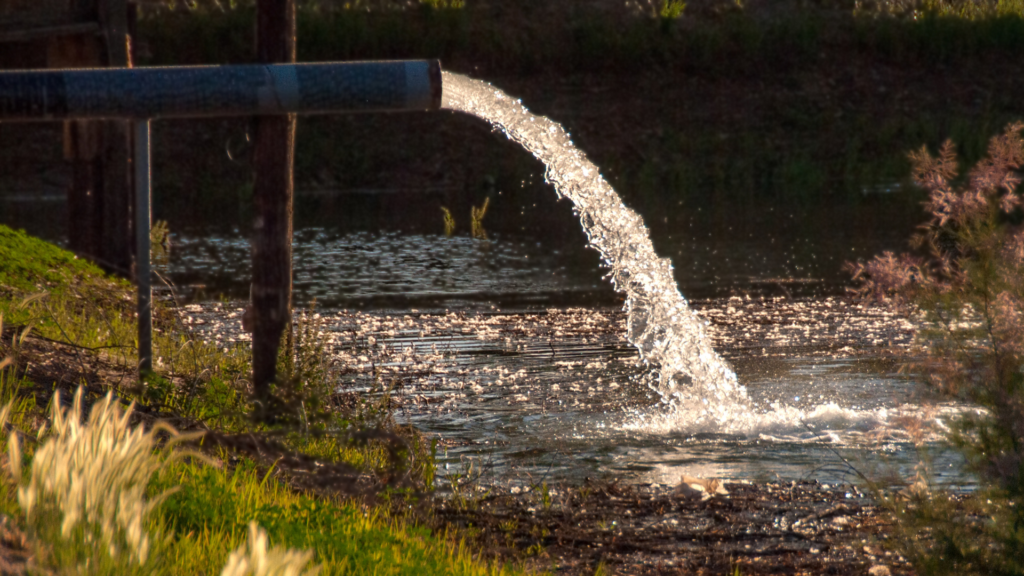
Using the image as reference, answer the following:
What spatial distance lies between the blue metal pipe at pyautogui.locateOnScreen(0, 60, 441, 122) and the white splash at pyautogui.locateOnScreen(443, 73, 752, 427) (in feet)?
4.17

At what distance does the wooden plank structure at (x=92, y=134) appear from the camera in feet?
37.3

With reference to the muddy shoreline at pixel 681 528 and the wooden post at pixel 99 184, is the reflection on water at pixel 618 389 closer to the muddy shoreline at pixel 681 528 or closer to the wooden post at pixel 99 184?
the muddy shoreline at pixel 681 528

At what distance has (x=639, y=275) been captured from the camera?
30.6 feet

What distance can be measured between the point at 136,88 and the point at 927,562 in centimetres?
428

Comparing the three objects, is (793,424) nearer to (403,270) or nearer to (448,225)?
(403,270)

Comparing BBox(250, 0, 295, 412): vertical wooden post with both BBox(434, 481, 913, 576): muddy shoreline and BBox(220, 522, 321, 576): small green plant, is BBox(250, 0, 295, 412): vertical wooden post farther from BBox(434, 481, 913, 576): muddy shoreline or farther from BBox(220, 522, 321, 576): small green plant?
BBox(220, 522, 321, 576): small green plant

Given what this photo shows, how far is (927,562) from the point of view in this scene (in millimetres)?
4273

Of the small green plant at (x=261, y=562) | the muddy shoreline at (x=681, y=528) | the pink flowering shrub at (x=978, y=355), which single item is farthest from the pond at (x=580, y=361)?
the small green plant at (x=261, y=562)

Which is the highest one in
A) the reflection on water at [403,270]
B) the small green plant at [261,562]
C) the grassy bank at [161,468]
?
the small green plant at [261,562]

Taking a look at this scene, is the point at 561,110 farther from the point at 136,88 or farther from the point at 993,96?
the point at 136,88

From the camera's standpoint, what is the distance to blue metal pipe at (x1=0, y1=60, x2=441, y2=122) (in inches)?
245

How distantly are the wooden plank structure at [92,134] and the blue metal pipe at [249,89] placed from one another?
17.0ft

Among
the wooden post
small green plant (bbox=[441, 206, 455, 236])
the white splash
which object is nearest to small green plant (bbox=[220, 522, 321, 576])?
the white splash

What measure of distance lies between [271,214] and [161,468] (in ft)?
9.02
